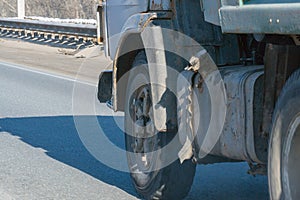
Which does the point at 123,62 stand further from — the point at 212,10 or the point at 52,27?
the point at 52,27

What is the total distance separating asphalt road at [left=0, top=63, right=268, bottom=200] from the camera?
6.64m

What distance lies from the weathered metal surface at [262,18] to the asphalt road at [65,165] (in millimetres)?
2409

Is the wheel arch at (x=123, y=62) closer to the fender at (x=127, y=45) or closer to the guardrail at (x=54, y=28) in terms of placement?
the fender at (x=127, y=45)

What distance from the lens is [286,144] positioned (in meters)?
4.11

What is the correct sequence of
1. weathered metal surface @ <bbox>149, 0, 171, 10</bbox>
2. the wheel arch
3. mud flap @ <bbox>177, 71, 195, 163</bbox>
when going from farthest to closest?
the wheel arch < weathered metal surface @ <bbox>149, 0, 171, 10</bbox> < mud flap @ <bbox>177, 71, 195, 163</bbox>

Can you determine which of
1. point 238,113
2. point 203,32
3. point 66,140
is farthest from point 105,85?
point 238,113

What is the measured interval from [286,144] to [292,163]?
0.31ft

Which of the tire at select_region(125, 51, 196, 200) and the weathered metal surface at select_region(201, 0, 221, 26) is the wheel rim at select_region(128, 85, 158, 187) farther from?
the weathered metal surface at select_region(201, 0, 221, 26)

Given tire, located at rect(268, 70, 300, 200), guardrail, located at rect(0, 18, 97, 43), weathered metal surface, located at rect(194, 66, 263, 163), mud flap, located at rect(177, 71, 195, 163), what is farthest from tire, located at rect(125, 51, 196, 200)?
guardrail, located at rect(0, 18, 97, 43)

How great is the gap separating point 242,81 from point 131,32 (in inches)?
58.4

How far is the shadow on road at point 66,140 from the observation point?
7.30 m

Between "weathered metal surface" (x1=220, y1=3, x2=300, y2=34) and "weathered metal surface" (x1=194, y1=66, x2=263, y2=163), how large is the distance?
0.49 metres

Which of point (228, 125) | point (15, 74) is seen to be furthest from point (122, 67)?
point (15, 74)

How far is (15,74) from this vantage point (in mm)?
18078
